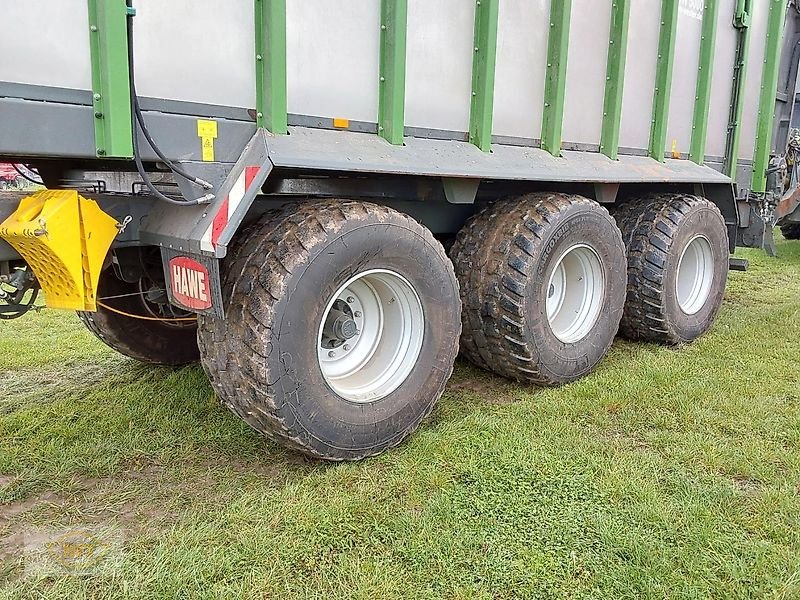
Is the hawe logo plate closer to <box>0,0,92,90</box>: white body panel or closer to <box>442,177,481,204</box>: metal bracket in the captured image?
<box>0,0,92,90</box>: white body panel

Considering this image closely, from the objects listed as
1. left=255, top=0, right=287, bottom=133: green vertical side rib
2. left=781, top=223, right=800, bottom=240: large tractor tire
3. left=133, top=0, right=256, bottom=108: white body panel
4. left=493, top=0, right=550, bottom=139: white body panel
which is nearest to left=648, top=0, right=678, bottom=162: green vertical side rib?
left=493, top=0, right=550, bottom=139: white body panel

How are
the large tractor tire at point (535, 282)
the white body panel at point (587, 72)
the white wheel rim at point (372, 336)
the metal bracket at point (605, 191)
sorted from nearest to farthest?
the white wheel rim at point (372, 336), the large tractor tire at point (535, 282), the white body panel at point (587, 72), the metal bracket at point (605, 191)

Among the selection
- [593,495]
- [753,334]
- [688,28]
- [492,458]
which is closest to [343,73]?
[492,458]

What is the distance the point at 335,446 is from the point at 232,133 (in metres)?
1.44

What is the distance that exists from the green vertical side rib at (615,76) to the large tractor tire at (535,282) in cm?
55

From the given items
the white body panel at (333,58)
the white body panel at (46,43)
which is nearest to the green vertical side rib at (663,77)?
the white body panel at (333,58)

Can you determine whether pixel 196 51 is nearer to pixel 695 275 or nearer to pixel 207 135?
pixel 207 135

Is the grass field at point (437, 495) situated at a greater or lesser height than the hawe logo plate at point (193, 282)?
lesser

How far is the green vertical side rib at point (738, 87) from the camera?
18.5 feet

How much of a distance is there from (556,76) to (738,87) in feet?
8.35

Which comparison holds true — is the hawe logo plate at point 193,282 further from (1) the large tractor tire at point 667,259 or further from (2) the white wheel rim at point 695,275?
(2) the white wheel rim at point 695,275

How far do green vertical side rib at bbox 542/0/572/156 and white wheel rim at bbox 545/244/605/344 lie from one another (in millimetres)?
774

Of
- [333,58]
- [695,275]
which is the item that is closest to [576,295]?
[695,275]

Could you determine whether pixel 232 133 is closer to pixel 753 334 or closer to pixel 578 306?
pixel 578 306
